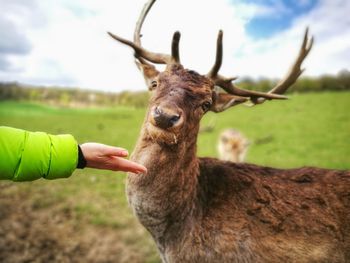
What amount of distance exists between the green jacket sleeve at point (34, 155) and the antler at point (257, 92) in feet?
6.46

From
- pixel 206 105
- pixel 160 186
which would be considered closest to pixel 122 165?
pixel 160 186

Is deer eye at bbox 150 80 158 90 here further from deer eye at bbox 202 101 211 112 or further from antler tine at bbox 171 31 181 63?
deer eye at bbox 202 101 211 112

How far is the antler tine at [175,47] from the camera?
10.6 ft

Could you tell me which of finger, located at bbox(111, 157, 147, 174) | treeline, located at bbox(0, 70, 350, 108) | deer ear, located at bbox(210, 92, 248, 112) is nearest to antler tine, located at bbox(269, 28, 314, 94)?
deer ear, located at bbox(210, 92, 248, 112)

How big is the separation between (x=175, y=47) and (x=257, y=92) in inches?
40.5

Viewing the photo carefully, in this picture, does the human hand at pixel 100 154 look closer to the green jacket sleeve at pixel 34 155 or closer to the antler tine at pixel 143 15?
the green jacket sleeve at pixel 34 155

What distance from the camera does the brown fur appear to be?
9.62ft

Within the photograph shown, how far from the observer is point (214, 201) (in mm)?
3162

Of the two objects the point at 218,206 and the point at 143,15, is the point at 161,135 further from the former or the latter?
the point at 143,15

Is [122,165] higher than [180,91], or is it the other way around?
[180,91]

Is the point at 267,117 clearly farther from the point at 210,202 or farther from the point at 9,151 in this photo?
the point at 9,151

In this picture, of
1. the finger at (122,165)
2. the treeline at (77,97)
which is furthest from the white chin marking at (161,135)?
the treeline at (77,97)

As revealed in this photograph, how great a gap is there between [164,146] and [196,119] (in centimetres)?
46

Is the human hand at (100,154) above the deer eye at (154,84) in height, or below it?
→ below
